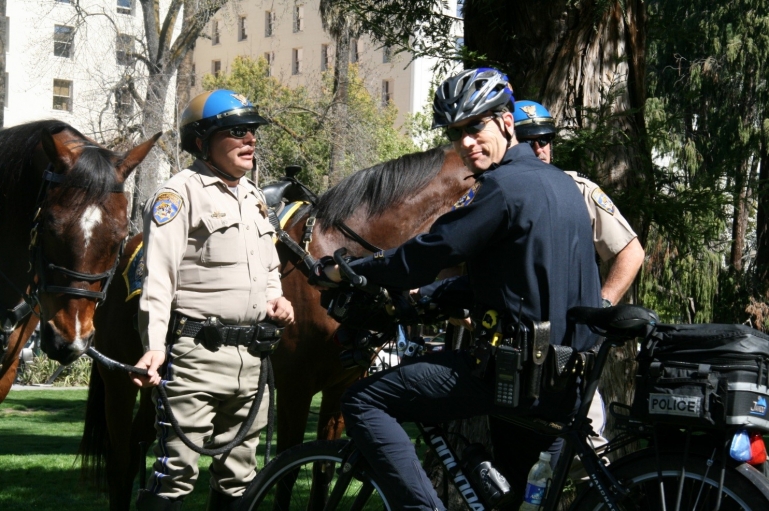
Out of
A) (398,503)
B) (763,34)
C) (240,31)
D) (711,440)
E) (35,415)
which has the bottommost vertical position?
(35,415)

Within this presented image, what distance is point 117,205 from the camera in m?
4.53

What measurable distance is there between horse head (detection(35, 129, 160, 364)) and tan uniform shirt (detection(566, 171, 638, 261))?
2260 mm

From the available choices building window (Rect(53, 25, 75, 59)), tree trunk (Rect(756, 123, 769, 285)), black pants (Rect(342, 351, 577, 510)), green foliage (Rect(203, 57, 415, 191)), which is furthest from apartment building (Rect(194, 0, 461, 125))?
black pants (Rect(342, 351, 577, 510))

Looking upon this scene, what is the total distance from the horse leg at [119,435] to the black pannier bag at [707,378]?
3625mm

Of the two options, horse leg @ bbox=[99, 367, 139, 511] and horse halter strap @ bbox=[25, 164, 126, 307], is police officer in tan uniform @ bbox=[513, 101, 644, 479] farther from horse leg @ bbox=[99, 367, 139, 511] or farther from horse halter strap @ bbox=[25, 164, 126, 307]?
horse leg @ bbox=[99, 367, 139, 511]

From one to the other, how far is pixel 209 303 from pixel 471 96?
4.88ft

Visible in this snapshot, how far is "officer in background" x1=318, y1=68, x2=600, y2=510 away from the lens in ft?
10.2

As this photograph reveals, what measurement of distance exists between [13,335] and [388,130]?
29191 millimetres

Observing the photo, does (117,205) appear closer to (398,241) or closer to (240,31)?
(398,241)

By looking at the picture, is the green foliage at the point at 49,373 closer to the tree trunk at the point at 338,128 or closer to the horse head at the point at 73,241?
the tree trunk at the point at 338,128

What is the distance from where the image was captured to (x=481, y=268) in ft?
10.6

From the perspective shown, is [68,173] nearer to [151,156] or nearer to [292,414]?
[292,414]

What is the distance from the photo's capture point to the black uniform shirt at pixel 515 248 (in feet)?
10.1

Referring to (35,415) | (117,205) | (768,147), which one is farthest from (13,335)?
(768,147)
